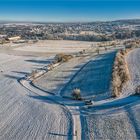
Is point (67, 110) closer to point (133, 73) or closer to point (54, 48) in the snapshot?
point (133, 73)

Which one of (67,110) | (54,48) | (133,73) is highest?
(67,110)

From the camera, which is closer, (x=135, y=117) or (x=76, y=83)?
(x=135, y=117)

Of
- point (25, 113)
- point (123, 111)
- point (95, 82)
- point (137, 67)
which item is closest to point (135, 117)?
point (123, 111)

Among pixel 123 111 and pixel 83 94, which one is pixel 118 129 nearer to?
pixel 123 111

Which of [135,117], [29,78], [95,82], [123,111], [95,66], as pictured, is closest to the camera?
[135,117]

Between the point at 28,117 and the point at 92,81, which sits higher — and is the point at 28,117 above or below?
above

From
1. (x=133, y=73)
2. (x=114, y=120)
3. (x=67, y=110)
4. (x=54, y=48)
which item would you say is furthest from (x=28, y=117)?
(x=54, y=48)
